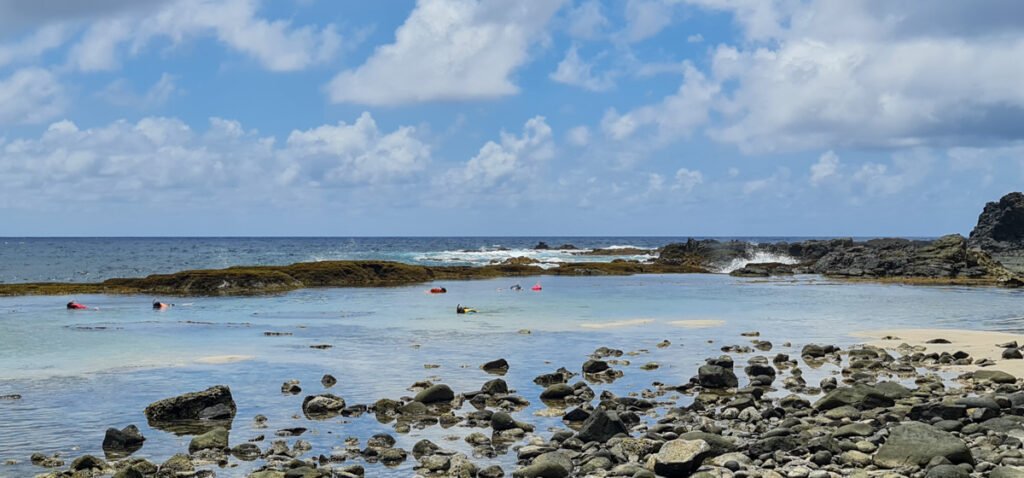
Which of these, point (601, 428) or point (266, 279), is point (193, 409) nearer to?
point (601, 428)

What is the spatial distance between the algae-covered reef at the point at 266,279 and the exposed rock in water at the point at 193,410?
4458 cm

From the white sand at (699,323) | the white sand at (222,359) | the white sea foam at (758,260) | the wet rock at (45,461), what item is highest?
the white sea foam at (758,260)

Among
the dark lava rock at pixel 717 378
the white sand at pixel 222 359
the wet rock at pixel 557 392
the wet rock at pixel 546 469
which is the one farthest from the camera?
the white sand at pixel 222 359

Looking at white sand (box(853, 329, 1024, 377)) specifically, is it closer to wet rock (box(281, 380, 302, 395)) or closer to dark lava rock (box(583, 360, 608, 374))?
dark lava rock (box(583, 360, 608, 374))

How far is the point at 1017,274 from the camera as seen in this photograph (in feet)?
252

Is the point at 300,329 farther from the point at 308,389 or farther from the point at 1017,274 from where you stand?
the point at 1017,274

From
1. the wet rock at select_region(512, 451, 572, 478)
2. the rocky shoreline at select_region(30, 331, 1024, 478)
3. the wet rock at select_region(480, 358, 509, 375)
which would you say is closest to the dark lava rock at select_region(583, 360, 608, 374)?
the rocky shoreline at select_region(30, 331, 1024, 478)

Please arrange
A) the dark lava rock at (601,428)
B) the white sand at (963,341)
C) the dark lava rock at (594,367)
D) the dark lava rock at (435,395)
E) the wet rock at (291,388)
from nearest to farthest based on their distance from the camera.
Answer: the dark lava rock at (601,428)
the dark lava rock at (435,395)
the wet rock at (291,388)
the dark lava rock at (594,367)
the white sand at (963,341)

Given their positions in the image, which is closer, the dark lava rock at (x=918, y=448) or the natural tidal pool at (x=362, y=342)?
the dark lava rock at (x=918, y=448)

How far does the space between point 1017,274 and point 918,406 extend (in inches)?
2702

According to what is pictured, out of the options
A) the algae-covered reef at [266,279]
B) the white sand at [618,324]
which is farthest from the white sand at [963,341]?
the algae-covered reef at [266,279]

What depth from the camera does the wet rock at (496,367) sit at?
26422 millimetres

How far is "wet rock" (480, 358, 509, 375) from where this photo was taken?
1040 inches

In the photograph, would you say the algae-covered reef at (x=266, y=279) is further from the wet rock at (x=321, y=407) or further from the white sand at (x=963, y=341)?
the wet rock at (x=321, y=407)
